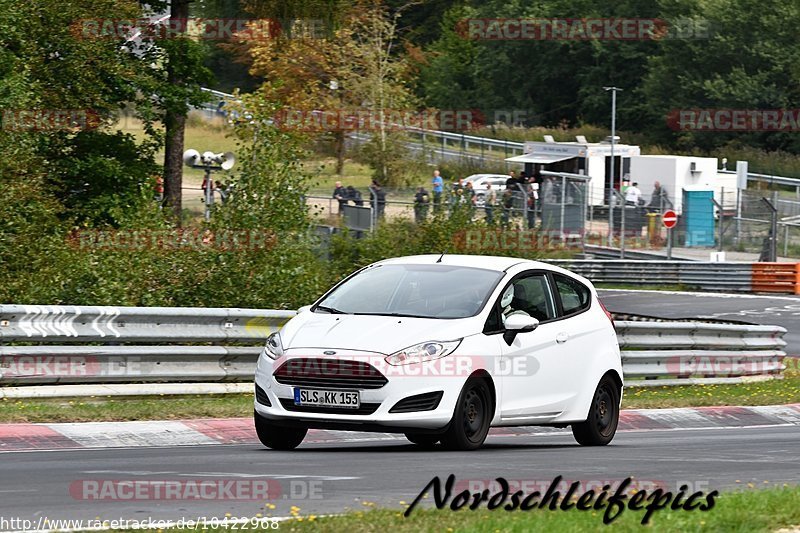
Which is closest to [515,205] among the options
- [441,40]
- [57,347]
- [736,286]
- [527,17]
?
[736,286]

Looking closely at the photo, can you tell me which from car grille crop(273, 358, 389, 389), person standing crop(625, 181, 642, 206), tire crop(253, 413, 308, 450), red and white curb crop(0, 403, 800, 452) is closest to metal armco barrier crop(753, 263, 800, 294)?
person standing crop(625, 181, 642, 206)

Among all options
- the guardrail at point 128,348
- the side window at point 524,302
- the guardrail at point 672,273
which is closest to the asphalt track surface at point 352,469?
the side window at point 524,302

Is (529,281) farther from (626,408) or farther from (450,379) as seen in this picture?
(626,408)

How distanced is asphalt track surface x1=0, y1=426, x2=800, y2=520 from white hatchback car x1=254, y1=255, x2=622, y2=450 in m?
0.30

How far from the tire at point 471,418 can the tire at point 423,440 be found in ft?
0.63

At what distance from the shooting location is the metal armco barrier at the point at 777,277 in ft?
135

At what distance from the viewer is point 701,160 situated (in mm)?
57188

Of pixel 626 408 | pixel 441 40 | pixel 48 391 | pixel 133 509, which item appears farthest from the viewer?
pixel 441 40

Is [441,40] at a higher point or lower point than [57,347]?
higher

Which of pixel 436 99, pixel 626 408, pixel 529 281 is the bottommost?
pixel 626 408

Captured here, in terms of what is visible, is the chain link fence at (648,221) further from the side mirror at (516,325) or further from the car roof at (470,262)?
the side mirror at (516,325)

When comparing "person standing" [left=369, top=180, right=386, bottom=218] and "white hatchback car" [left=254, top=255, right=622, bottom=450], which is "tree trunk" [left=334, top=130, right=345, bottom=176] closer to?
"person standing" [left=369, top=180, right=386, bottom=218]

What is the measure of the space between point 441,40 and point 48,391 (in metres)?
88.6

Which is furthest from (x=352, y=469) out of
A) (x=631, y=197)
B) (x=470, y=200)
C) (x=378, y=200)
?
(x=631, y=197)
